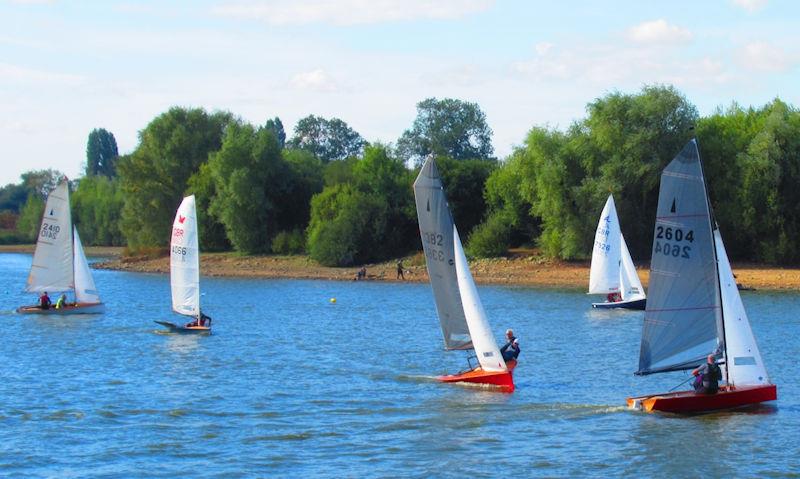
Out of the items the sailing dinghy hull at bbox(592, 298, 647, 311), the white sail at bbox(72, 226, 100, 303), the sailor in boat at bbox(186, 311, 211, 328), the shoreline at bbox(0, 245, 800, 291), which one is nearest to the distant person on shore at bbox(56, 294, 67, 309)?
the white sail at bbox(72, 226, 100, 303)

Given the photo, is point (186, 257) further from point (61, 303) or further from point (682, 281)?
point (682, 281)

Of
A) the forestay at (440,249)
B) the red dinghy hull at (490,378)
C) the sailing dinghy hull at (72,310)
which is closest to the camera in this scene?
the forestay at (440,249)

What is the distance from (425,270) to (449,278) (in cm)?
5230

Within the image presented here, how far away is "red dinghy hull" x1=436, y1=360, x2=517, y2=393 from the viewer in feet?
102

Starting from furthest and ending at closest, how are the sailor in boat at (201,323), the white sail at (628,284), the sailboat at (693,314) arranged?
the white sail at (628,284), the sailor in boat at (201,323), the sailboat at (693,314)

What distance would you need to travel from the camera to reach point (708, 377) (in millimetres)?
26875

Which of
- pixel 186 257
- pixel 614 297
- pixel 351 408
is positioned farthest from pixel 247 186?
pixel 351 408

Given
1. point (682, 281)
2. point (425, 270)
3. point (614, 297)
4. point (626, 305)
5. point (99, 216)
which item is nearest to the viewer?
point (682, 281)

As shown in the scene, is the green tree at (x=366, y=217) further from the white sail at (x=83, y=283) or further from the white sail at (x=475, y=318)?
the white sail at (x=475, y=318)

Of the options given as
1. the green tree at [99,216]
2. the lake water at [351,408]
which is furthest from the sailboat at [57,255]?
the green tree at [99,216]

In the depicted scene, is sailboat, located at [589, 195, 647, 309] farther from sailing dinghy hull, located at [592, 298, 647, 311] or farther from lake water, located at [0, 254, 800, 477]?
lake water, located at [0, 254, 800, 477]

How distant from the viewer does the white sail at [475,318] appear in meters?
30.7

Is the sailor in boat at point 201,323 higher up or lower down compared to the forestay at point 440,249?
lower down

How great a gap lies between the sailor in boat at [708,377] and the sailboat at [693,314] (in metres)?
0.17
